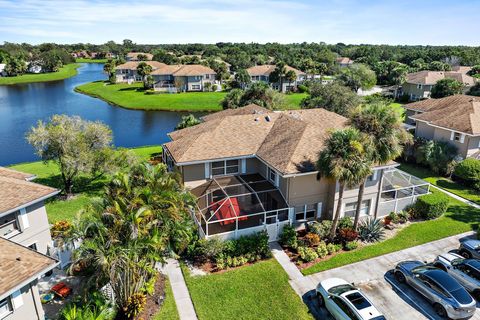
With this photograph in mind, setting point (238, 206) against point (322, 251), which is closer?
point (322, 251)

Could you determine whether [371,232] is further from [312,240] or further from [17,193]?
[17,193]

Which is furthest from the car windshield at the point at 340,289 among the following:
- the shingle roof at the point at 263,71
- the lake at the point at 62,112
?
the shingle roof at the point at 263,71

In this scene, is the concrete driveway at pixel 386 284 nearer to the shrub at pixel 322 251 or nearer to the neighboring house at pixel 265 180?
the shrub at pixel 322 251

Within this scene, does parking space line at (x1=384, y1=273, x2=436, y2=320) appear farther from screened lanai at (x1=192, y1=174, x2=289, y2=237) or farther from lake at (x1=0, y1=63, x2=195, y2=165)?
lake at (x1=0, y1=63, x2=195, y2=165)

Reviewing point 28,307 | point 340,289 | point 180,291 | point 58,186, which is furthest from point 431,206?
point 58,186

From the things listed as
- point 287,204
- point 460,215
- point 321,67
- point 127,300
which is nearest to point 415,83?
point 321,67

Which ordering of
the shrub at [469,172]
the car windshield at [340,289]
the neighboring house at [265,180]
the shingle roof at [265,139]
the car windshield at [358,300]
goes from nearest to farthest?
the car windshield at [358,300] → the car windshield at [340,289] → the neighboring house at [265,180] → the shingle roof at [265,139] → the shrub at [469,172]

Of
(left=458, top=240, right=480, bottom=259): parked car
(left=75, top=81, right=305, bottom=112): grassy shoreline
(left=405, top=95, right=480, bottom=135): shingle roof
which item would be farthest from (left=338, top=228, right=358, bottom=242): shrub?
(left=75, top=81, right=305, bottom=112): grassy shoreline
